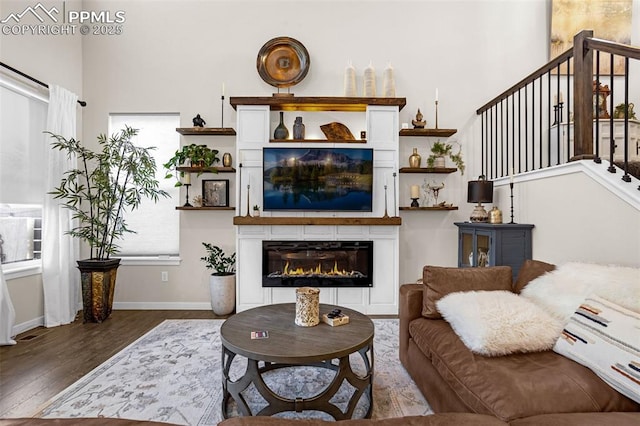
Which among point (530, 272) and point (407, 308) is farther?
point (407, 308)

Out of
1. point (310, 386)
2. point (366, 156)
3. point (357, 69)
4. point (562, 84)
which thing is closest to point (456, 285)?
point (310, 386)

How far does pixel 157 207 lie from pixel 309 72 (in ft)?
8.45

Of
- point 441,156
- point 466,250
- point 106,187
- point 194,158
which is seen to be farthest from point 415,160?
point 106,187

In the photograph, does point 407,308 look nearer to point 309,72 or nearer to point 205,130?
point 205,130

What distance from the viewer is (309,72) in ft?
13.9

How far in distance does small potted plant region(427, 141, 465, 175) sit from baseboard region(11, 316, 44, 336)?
4614mm

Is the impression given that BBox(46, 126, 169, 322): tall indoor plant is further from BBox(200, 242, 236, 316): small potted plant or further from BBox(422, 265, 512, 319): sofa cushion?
BBox(422, 265, 512, 319): sofa cushion

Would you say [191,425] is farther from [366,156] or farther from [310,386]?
[366,156]

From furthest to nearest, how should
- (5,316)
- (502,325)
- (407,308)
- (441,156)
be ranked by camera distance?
1. (441,156)
2. (5,316)
3. (407,308)
4. (502,325)

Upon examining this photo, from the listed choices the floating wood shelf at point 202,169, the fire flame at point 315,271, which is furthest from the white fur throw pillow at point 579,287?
the floating wood shelf at point 202,169

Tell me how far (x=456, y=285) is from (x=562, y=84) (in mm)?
3727

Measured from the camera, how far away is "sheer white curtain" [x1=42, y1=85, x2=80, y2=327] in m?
3.45

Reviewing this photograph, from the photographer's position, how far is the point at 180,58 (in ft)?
13.8

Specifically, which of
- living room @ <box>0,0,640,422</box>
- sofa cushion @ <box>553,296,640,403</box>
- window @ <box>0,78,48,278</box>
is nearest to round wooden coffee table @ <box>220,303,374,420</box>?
sofa cushion @ <box>553,296,640,403</box>
